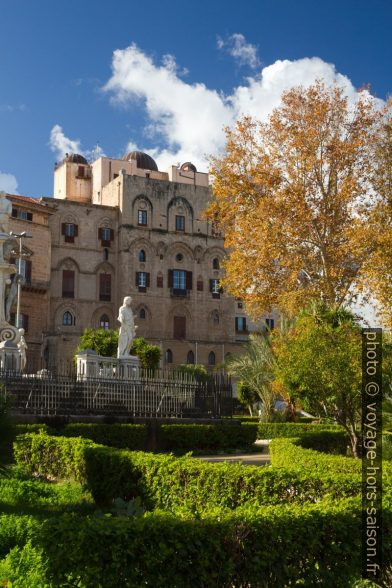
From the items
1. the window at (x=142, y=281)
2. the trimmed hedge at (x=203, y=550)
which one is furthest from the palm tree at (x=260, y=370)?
the trimmed hedge at (x=203, y=550)

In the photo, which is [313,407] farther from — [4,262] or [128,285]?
[128,285]

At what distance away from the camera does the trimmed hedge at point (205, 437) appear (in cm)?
1986

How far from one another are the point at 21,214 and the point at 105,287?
980 cm

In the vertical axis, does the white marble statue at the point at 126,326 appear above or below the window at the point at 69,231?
below

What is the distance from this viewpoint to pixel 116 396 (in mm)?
22719

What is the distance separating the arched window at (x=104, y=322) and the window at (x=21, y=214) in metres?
10.3

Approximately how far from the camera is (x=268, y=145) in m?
24.2

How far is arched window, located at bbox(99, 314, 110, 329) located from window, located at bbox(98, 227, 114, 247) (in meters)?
6.38

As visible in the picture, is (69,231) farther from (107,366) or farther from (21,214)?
(107,366)

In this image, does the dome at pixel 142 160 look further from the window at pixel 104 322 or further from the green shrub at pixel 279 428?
the green shrub at pixel 279 428

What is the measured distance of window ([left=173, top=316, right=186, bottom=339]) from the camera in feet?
196

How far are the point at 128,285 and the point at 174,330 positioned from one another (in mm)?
5820

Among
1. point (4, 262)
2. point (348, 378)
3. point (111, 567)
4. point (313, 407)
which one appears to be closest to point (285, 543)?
point (111, 567)

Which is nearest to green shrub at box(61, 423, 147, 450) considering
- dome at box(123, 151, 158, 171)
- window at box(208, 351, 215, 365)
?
window at box(208, 351, 215, 365)
